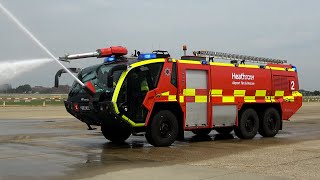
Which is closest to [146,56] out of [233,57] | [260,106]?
[233,57]

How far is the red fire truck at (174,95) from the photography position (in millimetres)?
10984

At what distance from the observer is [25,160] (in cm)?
901

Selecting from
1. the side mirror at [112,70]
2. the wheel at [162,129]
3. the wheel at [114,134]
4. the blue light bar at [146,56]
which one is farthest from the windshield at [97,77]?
the wheel at [114,134]

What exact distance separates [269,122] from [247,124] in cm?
116

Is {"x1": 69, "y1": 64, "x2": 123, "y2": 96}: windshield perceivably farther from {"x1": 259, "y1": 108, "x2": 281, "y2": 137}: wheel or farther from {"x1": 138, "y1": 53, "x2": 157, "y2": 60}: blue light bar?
{"x1": 259, "y1": 108, "x2": 281, "y2": 137}: wheel

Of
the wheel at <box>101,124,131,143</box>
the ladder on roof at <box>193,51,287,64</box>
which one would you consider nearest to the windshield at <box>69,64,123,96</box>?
the wheel at <box>101,124,131,143</box>

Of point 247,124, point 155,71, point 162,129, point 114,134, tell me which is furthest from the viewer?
point 247,124

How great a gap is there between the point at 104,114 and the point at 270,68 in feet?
22.0

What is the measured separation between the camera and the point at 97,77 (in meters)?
11.5

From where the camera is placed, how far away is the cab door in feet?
39.5

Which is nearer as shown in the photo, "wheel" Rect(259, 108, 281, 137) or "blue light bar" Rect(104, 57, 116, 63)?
"blue light bar" Rect(104, 57, 116, 63)

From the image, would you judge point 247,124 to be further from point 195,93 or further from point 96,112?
point 96,112

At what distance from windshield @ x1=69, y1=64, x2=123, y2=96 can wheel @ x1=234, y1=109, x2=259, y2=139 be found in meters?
4.73

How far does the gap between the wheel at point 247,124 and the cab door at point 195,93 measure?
1.45 meters
